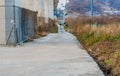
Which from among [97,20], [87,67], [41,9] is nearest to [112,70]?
[87,67]

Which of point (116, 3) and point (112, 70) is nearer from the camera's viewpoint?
point (112, 70)

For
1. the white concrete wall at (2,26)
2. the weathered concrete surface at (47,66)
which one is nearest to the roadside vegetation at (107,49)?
the weathered concrete surface at (47,66)

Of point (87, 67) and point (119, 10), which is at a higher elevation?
point (119, 10)

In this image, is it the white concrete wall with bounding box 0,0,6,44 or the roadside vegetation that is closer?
the roadside vegetation

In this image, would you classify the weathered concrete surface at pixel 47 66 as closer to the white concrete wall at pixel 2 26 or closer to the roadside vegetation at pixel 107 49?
the roadside vegetation at pixel 107 49

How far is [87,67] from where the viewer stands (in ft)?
38.7

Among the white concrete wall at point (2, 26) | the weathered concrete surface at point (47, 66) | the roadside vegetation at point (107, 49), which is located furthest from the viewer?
the white concrete wall at point (2, 26)

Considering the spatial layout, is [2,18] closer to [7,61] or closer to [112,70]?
[7,61]

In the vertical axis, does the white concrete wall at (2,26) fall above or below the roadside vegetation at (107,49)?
above

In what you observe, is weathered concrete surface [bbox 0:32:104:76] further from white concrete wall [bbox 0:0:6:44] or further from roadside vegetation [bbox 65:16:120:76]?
white concrete wall [bbox 0:0:6:44]

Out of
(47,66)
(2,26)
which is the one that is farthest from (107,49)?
(2,26)

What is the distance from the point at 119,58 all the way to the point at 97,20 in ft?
71.1

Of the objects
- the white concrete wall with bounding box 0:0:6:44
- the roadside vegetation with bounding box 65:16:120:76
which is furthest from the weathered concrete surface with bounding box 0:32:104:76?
the white concrete wall with bounding box 0:0:6:44

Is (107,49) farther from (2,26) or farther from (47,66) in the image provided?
(2,26)
